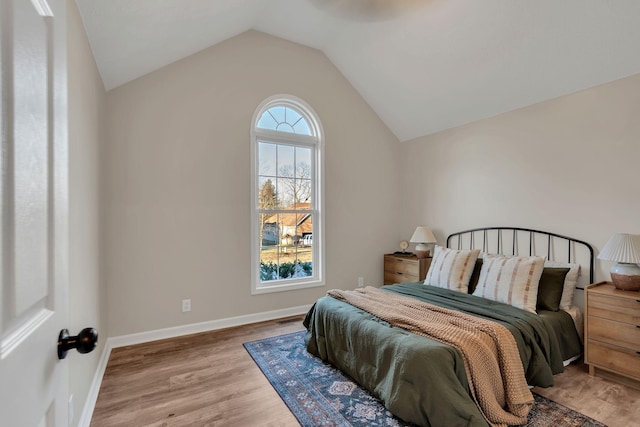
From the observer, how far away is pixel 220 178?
11.4 ft

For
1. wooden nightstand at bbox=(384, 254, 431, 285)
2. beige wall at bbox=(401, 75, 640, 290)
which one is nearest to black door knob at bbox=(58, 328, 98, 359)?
beige wall at bbox=(401, 75, 640, 290)

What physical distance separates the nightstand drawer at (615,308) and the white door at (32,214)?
3.19m

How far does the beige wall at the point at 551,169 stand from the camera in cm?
263

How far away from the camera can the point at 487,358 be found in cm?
193

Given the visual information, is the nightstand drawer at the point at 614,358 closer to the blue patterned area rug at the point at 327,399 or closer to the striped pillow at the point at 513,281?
the striped pillow at the point at 513,281

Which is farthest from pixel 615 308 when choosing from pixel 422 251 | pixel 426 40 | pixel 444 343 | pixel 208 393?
pixel 208 393

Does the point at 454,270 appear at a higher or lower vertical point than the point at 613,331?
higher

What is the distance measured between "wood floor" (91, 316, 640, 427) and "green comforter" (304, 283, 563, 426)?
0.29 meters

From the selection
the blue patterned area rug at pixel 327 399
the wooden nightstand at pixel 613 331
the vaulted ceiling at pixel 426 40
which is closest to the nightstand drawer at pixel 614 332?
the wooden nightstand at pixel 613 331

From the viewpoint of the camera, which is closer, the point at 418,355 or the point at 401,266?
the point at 418,355

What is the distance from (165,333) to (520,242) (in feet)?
12.4

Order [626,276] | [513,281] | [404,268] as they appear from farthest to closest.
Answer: [404,268] → [513,281] → [626,276]

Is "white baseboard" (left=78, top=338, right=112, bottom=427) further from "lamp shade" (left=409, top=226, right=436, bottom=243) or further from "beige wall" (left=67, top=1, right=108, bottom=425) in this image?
"lamp shade" (left=409, top=226, right=436, bottom=243)

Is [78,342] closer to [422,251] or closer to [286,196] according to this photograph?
[286,196]
